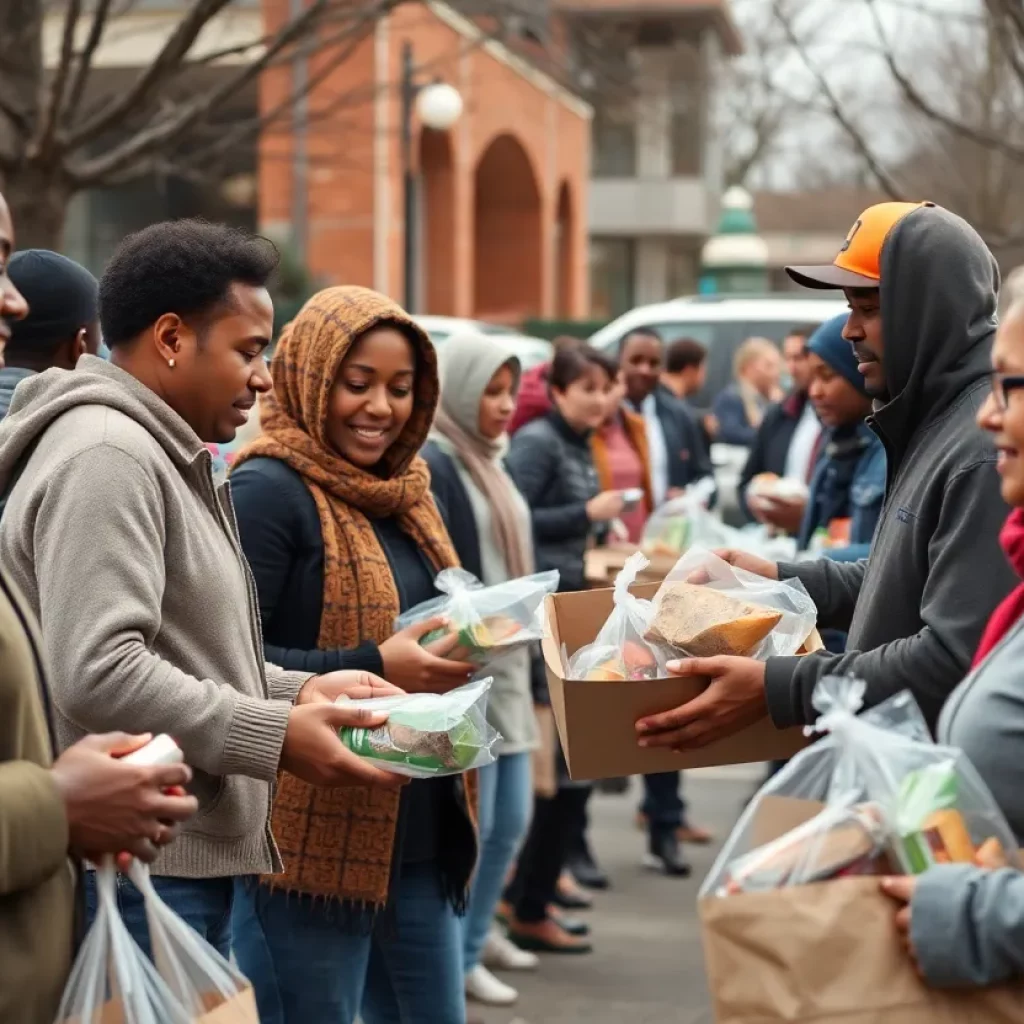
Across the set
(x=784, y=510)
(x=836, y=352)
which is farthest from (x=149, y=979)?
(x=784, y=510)

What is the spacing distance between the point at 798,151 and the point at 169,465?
55903mm

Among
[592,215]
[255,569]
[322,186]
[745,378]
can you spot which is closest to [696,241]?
[592,215]

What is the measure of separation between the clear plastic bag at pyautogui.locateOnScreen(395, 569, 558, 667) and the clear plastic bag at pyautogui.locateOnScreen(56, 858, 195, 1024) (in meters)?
1.57

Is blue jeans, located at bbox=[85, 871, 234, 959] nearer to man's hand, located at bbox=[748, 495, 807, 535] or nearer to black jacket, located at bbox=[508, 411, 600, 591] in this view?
black jacket, located at bbox=[508, 411, 600, 591]

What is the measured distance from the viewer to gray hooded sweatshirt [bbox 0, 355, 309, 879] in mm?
2992

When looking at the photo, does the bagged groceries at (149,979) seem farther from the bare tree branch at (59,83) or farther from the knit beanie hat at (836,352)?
the bare tree branch at (59,83)

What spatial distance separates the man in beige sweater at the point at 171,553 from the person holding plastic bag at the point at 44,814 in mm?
400

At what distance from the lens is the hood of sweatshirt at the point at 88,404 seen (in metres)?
3.14

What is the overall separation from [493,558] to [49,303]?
1.97 metres

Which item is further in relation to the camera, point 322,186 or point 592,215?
point 592,215

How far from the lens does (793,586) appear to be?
383 cm

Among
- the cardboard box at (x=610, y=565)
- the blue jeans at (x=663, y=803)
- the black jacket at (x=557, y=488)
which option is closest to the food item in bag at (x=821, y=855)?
the cardboard box at (x=610, y=565)

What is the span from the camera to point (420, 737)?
335 cm

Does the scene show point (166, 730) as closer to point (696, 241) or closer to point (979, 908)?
point (979, 908)
